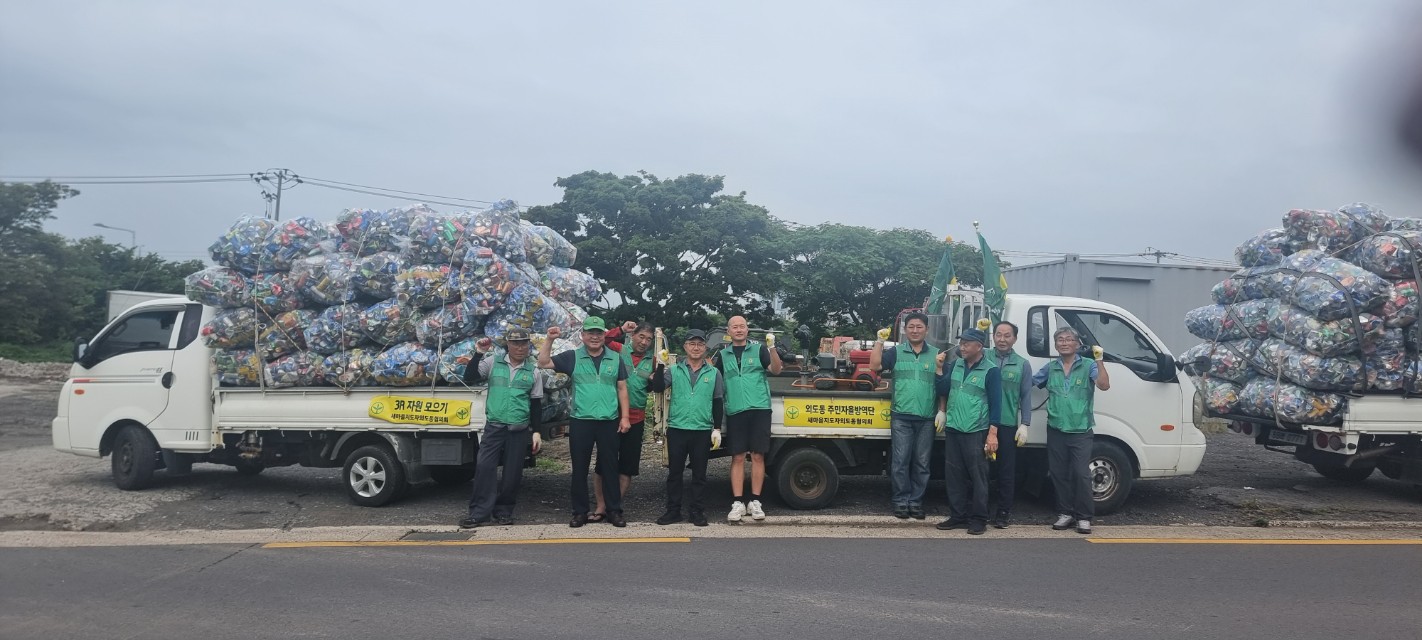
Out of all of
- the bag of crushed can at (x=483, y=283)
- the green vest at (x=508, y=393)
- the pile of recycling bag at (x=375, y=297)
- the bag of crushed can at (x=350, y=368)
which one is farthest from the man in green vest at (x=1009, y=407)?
the bag of crushed can at (x=350, y=368)

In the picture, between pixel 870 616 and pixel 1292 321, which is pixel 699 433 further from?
pixel 1292 321

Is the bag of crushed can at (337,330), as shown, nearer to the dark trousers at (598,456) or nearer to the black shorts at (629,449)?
the dark trousers at (598,456)

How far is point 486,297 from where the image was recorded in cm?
785

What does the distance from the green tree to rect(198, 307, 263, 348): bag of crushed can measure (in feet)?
54.3

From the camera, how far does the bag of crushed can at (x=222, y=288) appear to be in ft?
27.2

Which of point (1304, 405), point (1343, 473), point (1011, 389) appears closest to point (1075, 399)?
point (1011, 389)


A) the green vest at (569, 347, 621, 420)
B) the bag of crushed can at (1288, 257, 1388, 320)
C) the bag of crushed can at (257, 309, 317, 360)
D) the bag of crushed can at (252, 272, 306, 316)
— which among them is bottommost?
the green vest at (569, 347, 621, 420)

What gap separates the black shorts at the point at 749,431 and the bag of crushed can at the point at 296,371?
3.86m

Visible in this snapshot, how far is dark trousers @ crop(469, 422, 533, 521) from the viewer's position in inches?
300

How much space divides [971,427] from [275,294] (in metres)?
6.31

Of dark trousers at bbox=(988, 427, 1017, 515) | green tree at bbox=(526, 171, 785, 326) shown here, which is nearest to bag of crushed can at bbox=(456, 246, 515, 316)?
dark trousers at bbox=(988, 427, 1017, 515)

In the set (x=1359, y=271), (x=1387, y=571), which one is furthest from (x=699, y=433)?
(x=1359, y=271)

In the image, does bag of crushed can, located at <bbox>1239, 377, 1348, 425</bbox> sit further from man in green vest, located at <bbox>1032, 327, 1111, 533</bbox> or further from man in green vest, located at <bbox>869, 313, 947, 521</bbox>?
man in green vest, located at <bbox>869, 313, 947, 521</bbox>

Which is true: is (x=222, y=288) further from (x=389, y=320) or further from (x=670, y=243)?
(x=670, y=243)
